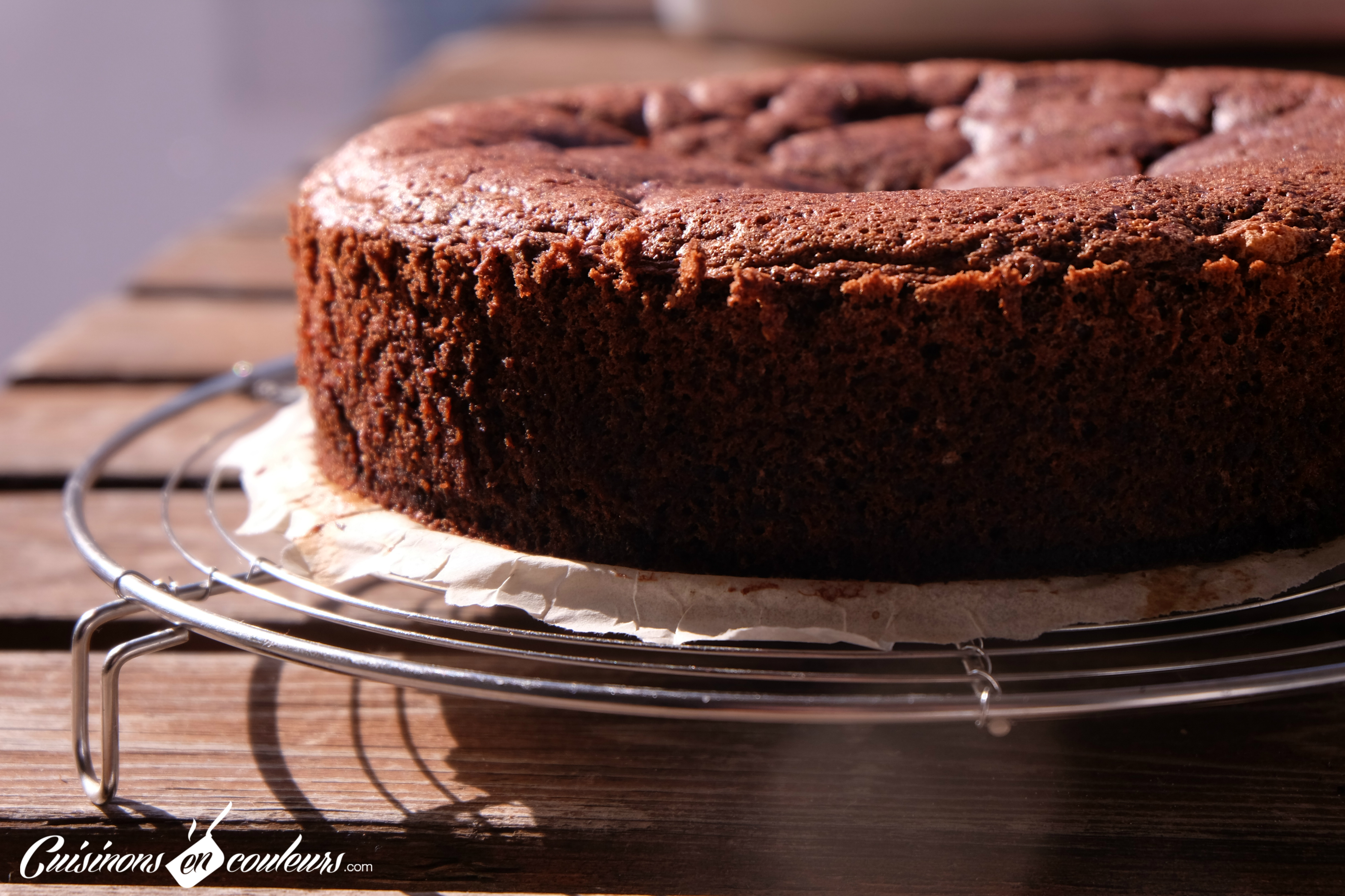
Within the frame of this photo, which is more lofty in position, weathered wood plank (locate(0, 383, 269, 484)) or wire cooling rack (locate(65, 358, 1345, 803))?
wire cooling rack (locate(65, 358, 1345, 803))

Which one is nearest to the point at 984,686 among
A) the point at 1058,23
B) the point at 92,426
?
the point at 92,426

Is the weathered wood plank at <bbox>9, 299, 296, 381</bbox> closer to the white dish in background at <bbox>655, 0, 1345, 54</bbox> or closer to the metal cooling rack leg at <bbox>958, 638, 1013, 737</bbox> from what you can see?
the metal cooling rack leg at <bbox>958, 638, 1013, 737</bbox>

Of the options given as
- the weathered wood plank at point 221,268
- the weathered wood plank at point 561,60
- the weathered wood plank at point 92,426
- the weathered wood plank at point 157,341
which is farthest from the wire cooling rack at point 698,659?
the weathered wood plank at point 561,60

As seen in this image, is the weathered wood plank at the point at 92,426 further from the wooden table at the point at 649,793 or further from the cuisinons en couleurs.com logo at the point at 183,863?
the cuisinons en couleurs.com logo at the point at 183,863

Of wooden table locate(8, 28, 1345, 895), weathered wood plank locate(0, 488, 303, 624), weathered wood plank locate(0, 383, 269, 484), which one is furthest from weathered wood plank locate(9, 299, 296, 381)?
wooden table locate(8, 28, 1345, 895)

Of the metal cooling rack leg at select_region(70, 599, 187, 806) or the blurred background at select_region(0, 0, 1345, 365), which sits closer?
the metal cooling rack leg at select_region(70, 599, 187, 806)

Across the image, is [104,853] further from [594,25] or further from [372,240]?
[594,25]
